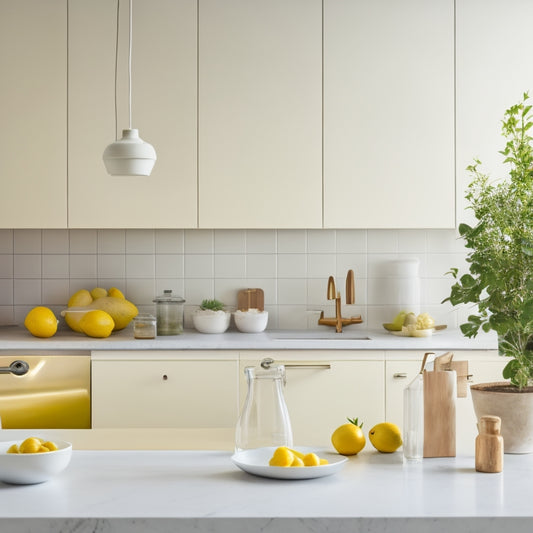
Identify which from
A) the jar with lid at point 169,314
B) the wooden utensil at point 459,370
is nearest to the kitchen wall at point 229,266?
the jar with lid at point 169,314

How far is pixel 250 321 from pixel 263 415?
7.50 ft

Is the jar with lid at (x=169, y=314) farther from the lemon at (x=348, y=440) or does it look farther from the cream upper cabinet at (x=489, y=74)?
the lemon at (x=348, y=440)

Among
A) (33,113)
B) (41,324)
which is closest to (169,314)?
(41,324)

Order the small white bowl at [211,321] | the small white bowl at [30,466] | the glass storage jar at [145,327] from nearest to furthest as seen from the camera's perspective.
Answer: the small white bowl at [30,466], the glass storage jar at [145,327], the small white bowl at [211,321]

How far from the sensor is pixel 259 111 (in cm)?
375

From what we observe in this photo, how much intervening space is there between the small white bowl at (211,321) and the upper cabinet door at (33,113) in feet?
2.80

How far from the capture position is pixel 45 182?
3723mm

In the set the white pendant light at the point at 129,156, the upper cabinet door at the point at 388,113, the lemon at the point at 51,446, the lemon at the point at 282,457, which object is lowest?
the lemon at the point at 282,457

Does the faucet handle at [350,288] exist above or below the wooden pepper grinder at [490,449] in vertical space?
above

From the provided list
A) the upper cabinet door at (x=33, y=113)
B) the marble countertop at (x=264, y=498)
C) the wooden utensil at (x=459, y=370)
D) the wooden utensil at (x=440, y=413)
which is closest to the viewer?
the marble countertop at (x=264, y=498)

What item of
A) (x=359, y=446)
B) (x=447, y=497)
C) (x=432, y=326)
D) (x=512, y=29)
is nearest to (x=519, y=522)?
(x=447, y=497)

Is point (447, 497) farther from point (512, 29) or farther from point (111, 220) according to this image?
point (512, 29)

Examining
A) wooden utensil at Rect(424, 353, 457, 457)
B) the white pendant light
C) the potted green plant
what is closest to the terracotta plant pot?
the potted green plant

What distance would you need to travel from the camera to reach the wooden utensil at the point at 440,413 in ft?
5.52
